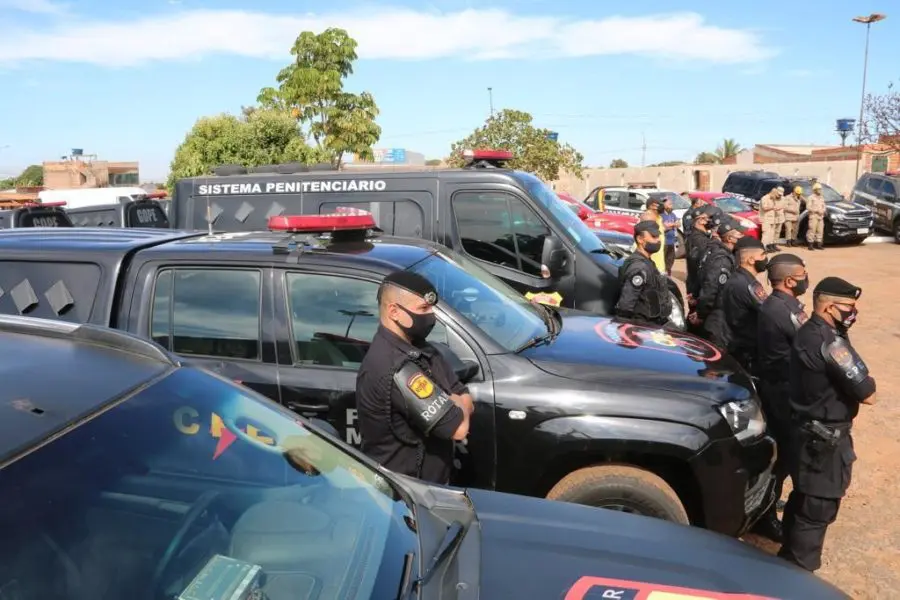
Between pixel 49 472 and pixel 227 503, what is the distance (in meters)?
0.48

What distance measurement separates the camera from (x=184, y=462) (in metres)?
1.74

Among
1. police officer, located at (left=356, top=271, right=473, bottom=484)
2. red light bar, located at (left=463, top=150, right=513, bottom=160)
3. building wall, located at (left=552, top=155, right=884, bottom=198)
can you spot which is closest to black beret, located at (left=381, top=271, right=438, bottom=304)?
police officer, located at (left=356, top=271, right=473, bottom=484)

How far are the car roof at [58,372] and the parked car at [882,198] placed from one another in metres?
19.8

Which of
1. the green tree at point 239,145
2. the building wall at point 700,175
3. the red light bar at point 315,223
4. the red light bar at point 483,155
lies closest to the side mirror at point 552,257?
the red light bar at point 483,155

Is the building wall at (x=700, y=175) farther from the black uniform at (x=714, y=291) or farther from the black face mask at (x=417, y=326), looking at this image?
the black face mask at (x=417, y=326)

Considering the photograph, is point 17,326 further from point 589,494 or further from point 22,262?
point 589,494

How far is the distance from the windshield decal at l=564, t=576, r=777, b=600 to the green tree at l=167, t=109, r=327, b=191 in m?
15.2

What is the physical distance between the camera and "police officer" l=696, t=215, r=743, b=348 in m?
5.92

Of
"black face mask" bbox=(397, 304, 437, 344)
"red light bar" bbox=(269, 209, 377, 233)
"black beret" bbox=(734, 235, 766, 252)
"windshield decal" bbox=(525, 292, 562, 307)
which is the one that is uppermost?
"red light bar" bbox=(269, 209, 377, 233)

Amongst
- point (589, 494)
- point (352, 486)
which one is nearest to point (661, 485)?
point (589, 494)

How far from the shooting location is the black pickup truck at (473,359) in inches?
121

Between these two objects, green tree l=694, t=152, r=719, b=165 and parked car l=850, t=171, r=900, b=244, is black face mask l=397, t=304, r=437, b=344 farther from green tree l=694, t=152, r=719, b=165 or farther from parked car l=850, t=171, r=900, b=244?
green tree l=694, t=152, r=719, b=165

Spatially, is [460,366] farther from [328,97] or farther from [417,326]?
[328,97]


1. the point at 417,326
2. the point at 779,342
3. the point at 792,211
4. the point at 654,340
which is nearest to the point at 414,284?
the point at 417,326
